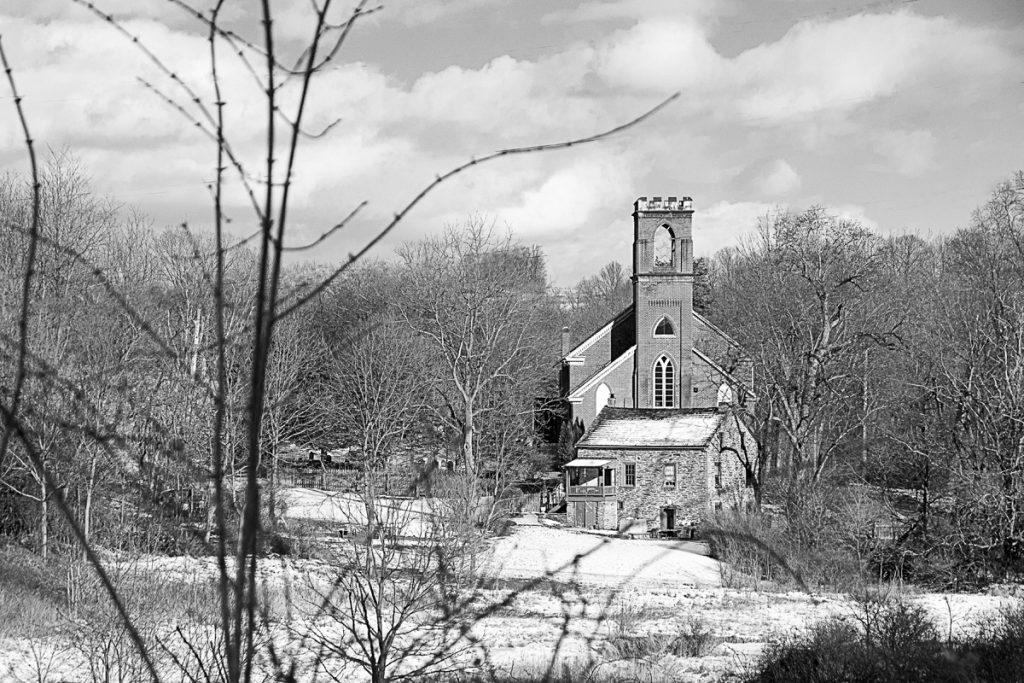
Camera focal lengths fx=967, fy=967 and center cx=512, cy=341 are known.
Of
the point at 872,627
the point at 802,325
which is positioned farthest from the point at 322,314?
the point at 872,627

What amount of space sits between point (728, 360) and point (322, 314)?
1864 cm

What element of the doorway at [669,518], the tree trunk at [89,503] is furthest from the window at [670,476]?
the tree trunk at [89,503]

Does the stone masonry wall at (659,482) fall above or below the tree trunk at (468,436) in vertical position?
below

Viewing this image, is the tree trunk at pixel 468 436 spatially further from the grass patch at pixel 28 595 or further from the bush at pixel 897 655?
the bush at pixel 897 655

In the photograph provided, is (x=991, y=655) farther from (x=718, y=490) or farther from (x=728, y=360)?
(x=728, y=360)

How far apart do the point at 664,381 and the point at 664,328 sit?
97.5 inches

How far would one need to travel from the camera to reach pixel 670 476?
1439 inches

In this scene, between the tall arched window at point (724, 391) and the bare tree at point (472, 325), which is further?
the tall arched window at point (724, 391)

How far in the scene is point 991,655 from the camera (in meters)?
11.4

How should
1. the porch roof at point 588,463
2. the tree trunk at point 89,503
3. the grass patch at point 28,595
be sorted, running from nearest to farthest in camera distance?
1. the grass patch at point 28,595
2. the tree trunk at point 89,503
3. the porch roof at point 588,463

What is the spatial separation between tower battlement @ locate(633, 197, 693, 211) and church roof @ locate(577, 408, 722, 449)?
33.1 ft

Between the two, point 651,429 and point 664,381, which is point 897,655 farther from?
point 664,381

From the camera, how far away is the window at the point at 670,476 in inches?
1437

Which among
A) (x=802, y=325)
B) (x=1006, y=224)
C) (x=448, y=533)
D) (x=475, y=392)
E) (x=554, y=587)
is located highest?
(x=1006, y=224)
